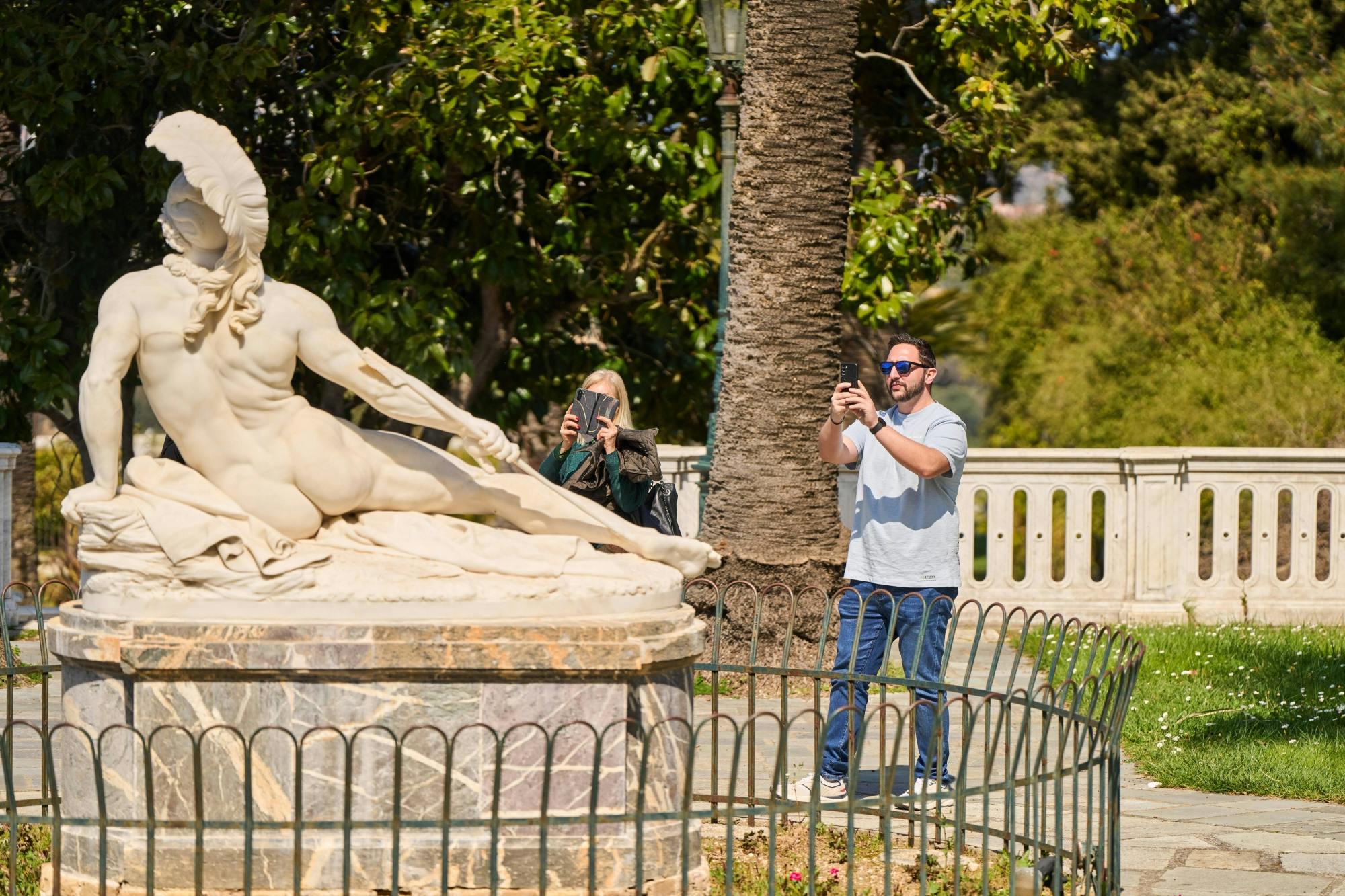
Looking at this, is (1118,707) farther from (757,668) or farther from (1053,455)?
(1053,455)

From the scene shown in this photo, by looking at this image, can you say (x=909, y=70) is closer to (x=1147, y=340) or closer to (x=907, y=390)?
→ (x=907, y=390)

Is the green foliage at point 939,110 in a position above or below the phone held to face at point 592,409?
above

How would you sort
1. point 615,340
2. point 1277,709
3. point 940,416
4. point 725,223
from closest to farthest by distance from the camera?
point 940,416, point 1277,709, point 725,223, point 615,340

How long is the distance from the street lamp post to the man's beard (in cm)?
323

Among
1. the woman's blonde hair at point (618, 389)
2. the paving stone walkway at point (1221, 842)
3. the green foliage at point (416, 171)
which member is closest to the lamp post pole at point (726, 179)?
the green foliage at point (416, 171)

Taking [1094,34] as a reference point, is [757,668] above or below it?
below

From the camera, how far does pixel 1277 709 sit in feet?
29.2

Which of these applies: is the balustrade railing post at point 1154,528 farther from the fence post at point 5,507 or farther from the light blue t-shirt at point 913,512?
the fence post at point 5,507

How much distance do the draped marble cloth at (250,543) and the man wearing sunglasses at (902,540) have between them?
1412 millimetres

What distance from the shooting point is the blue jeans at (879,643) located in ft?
21.5

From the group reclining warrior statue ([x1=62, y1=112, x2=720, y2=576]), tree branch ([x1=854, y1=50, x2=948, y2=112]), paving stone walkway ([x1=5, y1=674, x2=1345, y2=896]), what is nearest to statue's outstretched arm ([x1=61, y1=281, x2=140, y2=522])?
reclining warrior statue ([x1=62, y1=112, x2=720, y2=576])

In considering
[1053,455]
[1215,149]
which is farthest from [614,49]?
[1215,149]

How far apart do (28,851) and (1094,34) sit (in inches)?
431

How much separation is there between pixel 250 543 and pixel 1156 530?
27.1ft
